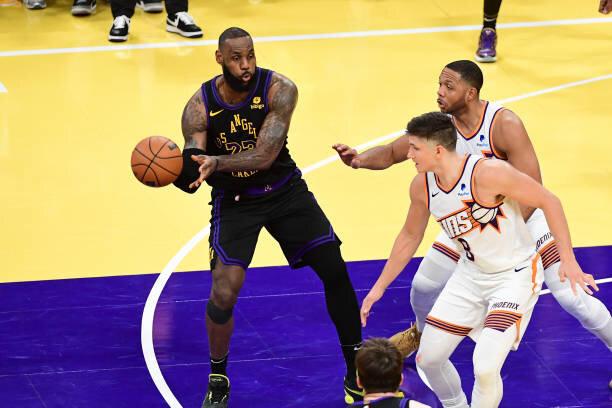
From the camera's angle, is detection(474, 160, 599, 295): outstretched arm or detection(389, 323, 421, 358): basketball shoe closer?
detection(474, 160, 599, 295): outstretched arm

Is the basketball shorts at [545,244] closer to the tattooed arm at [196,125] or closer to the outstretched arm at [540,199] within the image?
the outstretched arm at [540,199]

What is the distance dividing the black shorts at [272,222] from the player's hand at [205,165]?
0.45 m

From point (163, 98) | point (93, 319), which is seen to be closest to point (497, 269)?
point (93, 319)

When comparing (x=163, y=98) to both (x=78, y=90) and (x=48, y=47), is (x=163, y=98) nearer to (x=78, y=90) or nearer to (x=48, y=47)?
(x=78, y=90)

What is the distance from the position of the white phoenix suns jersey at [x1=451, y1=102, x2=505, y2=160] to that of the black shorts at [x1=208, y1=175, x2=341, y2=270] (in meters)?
0.98

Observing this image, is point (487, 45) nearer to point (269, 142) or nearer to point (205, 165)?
point (269, 142)

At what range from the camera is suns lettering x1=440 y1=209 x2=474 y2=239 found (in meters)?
6.39

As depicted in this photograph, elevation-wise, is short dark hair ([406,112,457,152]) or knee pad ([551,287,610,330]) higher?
short dark hair ([406,112,457,152])

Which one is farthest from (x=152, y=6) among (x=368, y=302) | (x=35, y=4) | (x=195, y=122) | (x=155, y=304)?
(x=368, y=302)

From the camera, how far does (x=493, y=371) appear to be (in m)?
6.17

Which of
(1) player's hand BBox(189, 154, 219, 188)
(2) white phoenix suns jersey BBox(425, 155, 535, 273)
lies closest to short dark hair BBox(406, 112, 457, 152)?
(2) white phoenix suns jersey BBox(425, 155, 535, 273)

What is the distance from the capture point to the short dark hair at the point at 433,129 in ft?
20.6

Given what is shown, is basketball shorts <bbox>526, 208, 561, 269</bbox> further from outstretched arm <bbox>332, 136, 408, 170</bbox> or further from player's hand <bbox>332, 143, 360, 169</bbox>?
player's hand <bbox>332, 143, 360, 169</bbox>

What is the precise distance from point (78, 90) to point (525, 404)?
672 cm
